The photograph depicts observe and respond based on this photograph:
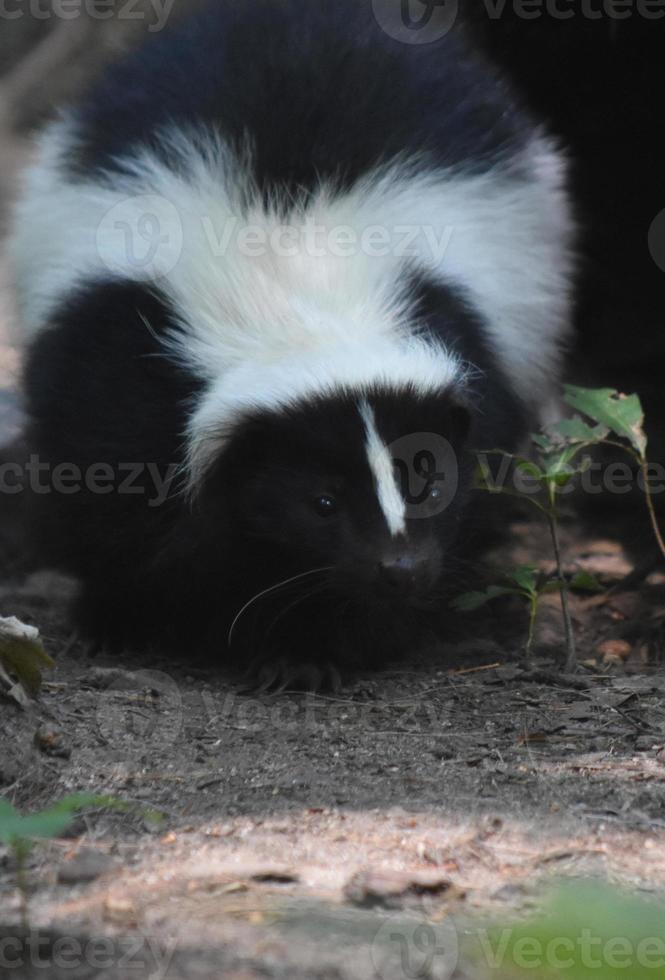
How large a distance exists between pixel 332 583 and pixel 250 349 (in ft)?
2.76

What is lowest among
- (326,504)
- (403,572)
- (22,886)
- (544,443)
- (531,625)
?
(22,886)

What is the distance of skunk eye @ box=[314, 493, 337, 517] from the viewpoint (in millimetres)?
4449

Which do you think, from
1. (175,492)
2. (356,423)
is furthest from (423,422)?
(175,492)

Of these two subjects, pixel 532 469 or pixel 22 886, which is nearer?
pixel 22 886

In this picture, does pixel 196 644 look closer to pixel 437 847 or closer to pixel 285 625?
pixel 285 625

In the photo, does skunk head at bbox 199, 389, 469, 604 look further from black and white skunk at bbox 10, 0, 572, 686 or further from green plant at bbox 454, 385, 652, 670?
green plant at bbox 454, 385, 652, 670

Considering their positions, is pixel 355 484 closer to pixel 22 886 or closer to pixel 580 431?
pixel 580 431

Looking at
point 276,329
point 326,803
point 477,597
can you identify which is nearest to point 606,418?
point 477,597

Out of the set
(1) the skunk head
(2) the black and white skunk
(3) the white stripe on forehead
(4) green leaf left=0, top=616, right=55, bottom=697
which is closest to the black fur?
(2) the black and white skunk

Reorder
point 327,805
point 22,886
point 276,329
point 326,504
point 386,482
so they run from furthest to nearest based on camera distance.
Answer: point 276,329 → point 326,504 → point 386,482 → point 327,805 → point 22,886

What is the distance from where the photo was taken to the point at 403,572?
14.2 feet

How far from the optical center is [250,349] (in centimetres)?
463

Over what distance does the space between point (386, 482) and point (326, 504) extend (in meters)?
0.25

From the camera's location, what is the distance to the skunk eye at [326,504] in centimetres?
445
